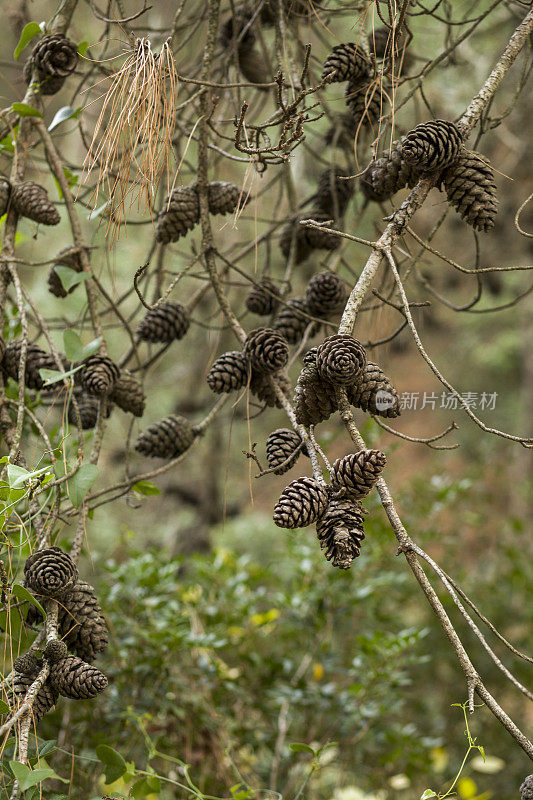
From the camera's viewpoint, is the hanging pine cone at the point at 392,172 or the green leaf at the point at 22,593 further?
the hanging pine cone at the point at 392,172

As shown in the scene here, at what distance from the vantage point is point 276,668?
171cm

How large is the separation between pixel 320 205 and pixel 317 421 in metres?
0.69

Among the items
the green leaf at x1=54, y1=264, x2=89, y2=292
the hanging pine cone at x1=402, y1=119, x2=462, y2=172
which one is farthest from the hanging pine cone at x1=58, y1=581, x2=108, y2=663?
the hanging pine cone at x1=402, y1=119, x2=462, y2=172

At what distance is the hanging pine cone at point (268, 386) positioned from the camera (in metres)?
1.05

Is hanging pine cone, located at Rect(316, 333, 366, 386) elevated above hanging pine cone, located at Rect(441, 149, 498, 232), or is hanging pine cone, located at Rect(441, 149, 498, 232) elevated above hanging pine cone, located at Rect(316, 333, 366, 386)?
hanging pine cone, located at Rect(441, 149, 498, 232)

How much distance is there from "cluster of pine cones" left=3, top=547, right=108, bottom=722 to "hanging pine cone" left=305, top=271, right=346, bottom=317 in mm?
594

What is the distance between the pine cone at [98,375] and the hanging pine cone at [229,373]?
172 mm

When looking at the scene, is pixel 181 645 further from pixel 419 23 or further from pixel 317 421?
pixel 419 23

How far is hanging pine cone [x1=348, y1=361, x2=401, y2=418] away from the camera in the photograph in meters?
0.87

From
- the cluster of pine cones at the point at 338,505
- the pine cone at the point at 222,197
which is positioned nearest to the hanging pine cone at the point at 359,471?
the cluster of pine cones at the point at 338,505

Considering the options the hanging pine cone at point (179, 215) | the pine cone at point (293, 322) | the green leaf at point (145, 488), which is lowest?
the green leaf at point (145, 488)

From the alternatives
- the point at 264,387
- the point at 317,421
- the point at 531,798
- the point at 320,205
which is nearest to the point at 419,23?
the point at 320,205

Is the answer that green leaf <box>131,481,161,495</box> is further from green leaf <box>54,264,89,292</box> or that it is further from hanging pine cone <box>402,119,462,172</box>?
hanging pine cone <box>402,119,462,172</box>

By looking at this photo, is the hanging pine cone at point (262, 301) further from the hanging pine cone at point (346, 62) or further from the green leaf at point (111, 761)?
the green leaf at point (111, 761)
